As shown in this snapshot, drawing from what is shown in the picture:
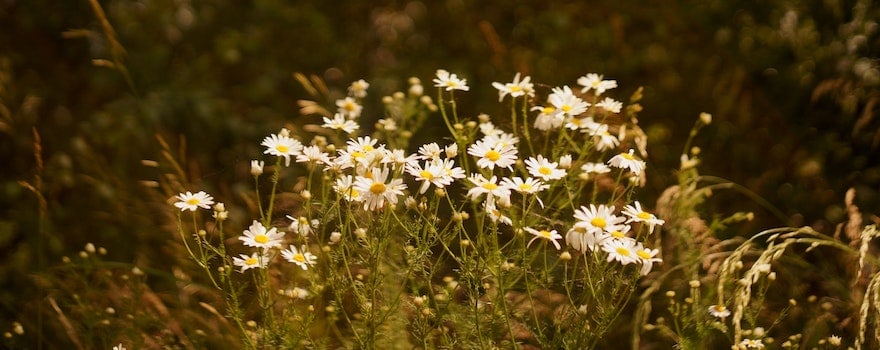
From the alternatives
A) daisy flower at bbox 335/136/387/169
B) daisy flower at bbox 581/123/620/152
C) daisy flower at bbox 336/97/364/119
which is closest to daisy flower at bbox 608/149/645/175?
daisy flower at bbox 581/123/620/152

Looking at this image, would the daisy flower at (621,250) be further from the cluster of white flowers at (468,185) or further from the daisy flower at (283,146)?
the daisy flower at (283,146)

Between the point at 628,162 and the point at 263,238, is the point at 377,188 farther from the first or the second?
the point at 628,162

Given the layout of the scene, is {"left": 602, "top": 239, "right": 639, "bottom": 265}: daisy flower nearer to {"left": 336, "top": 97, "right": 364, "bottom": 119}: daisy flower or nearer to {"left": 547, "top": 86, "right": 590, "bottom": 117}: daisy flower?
{"left": 547, "top": 86, "right": 590, "bottom": 117}: daisy flower

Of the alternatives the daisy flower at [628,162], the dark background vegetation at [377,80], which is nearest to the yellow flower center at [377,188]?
the daisy flower at [628,162]

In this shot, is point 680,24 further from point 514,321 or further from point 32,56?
point 32,56

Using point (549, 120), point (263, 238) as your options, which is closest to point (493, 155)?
point (549, 120)

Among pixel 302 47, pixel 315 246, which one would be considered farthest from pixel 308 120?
pixel 315 246
